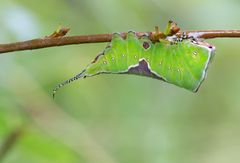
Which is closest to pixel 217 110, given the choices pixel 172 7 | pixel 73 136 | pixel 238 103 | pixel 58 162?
pixel 238 103

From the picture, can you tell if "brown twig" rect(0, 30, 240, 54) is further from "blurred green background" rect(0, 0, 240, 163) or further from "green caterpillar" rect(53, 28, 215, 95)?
"blurred green background" rect(0, 0, 240, 163)

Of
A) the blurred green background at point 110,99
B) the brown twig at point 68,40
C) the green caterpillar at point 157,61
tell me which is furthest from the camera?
the blurred green background at point 110,99

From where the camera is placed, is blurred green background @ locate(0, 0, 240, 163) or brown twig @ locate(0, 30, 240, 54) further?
blurred green background @ locate(0, 0, 240, 163)

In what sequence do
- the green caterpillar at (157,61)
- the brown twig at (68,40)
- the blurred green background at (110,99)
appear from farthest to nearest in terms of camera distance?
the blurred green background at (110,99), the green caterpillar at (157,61), the brown twig at (68,40)

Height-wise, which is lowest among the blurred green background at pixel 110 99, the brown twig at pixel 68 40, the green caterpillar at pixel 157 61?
the brown twig at pixel 68 40

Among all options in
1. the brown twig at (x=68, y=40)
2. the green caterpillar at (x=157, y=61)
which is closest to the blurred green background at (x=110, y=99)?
the green caterpillar at (x=157, y=61)

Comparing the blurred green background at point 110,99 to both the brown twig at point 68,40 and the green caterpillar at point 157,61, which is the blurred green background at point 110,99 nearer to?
the green caterpillar at point 157,61

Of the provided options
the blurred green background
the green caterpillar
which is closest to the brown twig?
the green caterpillar
